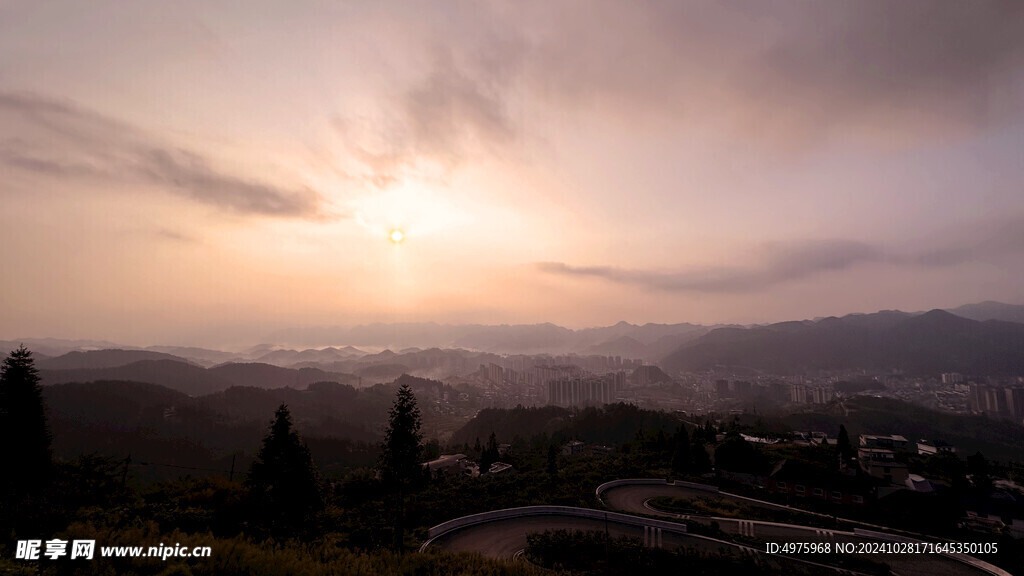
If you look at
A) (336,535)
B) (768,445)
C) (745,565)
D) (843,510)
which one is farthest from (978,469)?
(336,535)

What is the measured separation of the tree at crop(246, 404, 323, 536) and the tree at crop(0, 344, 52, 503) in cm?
751

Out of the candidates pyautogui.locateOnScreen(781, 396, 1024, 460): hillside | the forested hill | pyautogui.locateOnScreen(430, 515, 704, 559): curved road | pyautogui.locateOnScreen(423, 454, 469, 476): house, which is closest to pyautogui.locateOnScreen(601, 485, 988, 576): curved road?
pyautogui.locateOnScreen(430, 515, 704, 559): curved road

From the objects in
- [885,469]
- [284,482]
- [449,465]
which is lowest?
[449,465]

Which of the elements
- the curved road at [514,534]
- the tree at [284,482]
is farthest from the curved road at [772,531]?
the tree at [284,482]

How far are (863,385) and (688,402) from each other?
8195 cm

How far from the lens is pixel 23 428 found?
17609 millimetres

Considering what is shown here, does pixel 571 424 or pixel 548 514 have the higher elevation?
pixel 548 514

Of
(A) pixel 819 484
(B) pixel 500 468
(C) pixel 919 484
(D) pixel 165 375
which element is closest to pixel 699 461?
(A) pixel 819 484

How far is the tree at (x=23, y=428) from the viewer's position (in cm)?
1694

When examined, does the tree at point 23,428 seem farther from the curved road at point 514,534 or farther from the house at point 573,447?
the house at point 573,447

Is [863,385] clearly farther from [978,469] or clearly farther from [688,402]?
[978,469]

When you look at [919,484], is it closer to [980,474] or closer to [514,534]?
[980,474]

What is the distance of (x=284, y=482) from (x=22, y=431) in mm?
11400

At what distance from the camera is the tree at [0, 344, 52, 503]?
16938 millimetres
